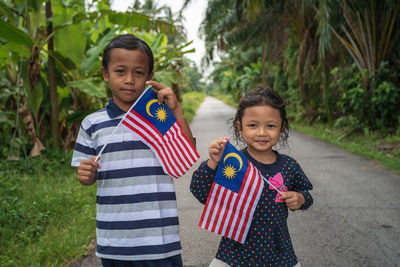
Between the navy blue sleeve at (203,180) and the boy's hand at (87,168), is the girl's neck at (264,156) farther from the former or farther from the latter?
the boy's hand at (87,168)

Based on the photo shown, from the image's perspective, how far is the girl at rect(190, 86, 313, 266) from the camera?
5.29 feet

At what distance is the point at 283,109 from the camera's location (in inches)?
68.2

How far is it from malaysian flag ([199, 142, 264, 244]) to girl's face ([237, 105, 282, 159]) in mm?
100

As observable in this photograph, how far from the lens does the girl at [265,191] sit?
1.61m

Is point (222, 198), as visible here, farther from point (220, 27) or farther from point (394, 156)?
point (220, 27)

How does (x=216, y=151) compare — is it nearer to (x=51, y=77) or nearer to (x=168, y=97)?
(x=168, y=97)

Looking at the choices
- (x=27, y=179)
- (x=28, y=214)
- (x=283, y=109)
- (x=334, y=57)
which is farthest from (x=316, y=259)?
(x=334, y=57)

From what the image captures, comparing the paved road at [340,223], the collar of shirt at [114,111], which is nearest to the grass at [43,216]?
the paved road at [340,223]

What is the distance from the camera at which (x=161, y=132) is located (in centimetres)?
172

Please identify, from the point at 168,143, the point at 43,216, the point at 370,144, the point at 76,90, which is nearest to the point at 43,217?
the point at 43,216

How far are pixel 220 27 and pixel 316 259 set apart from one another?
15.2 m

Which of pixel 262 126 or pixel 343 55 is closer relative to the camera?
pixel 262 126

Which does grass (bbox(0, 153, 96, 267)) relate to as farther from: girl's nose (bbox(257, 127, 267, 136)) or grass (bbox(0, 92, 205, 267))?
girl's nose (bbox(257, 127, 267, 136))

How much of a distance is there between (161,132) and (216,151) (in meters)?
0.31
